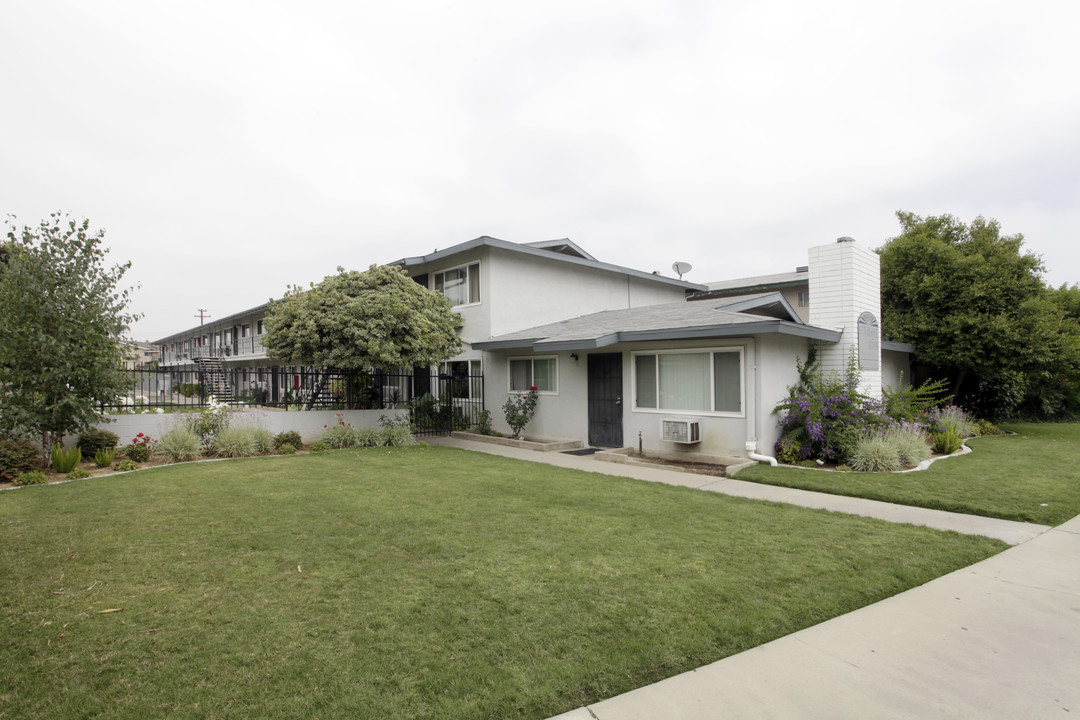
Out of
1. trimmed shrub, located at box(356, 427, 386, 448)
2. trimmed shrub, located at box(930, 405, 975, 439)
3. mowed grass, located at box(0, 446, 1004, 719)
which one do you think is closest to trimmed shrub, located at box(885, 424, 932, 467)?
trimmed shrub, located at box(930, 405, 975, 439)

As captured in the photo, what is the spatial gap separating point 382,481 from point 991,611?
729cm

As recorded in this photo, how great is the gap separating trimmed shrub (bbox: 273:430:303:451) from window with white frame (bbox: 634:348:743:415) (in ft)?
25.5

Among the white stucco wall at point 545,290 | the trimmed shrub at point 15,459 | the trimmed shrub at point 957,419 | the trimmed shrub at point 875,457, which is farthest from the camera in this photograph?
the white stucco wall at point 545,290

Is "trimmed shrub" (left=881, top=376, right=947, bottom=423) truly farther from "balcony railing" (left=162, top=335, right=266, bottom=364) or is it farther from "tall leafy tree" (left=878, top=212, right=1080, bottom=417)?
"balcony railing" (left=162, top=335, right=266, bottom=364)

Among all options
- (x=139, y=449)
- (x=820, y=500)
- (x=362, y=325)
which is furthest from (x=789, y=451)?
(x=139, y=449)

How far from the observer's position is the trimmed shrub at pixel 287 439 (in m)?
12.2

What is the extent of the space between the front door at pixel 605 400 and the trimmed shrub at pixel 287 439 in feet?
22.5

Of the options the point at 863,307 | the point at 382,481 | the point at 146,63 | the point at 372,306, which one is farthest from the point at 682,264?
the point at 146,63

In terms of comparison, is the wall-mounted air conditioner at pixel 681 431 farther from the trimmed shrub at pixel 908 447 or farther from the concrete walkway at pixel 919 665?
the concrete walkway at pixel 919 665

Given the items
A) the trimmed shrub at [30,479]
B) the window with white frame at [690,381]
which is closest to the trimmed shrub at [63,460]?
the trimmed shrub at [30,479]

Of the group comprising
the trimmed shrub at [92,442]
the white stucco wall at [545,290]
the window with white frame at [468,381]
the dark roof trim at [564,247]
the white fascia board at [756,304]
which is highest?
the dark roof trim at [564,247]

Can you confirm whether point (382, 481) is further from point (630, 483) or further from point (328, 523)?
point (630, 483)

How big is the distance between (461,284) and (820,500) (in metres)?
11.6

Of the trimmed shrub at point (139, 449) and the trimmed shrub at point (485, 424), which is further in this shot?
the trimmed shrub at point (485, 424)
